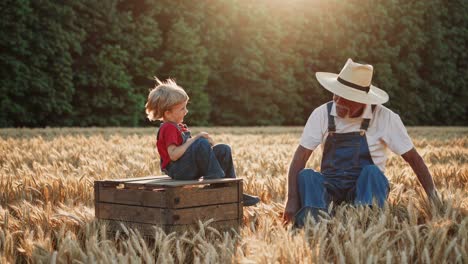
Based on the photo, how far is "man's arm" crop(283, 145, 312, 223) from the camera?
438 centimetres

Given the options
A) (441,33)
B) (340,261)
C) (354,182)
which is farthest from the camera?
(441,33)

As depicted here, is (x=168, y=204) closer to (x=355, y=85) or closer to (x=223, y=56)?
(x=355, y=85)

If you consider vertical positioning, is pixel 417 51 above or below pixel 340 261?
above

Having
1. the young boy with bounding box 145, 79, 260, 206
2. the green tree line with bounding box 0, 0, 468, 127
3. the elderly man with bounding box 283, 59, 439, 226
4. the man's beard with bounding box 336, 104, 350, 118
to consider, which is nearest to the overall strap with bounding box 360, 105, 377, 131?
the elderly man with bounding box 283, 59, 439, 226

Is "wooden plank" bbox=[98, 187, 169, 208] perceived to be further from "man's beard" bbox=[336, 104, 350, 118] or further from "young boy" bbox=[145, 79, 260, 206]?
"man's beard" bbox=[336, 104, 350, 118]

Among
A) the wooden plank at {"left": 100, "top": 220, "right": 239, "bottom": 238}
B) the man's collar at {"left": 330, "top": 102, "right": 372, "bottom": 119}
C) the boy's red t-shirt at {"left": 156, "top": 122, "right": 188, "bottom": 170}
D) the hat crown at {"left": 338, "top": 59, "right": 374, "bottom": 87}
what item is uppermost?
the hat crown at {"left": 338, "top": 59, "right": 374, "bottom": 87}

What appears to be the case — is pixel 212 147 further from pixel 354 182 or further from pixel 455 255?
pixel 455 255

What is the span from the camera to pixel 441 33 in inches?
1464

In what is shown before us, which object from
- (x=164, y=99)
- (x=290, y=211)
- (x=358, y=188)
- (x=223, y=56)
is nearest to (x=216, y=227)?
(x=290, y=211)

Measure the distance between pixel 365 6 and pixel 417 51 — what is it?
15.6 feet

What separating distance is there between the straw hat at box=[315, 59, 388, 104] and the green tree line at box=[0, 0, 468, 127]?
19.5 meters

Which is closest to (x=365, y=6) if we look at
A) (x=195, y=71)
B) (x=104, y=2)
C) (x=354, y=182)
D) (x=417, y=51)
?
(x=417, y=51)

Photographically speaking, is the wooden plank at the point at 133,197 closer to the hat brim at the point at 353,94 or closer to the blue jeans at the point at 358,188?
the blue jeans at the point at 358,188

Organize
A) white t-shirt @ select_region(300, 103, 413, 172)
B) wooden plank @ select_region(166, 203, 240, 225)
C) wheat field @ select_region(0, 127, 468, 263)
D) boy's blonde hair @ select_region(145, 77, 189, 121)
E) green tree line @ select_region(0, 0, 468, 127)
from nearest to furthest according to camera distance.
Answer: wheat field @ select_region(0, 127, 468, 263)
wooden plank @ select_region(166, 203, 240, 225)
boy's blonde hair @ select_region(145, 77, 189, 121)
white t-shirt @ select_region(300, 103, 413, 172)
green tree line @ select_region(0, 0, 468, 127)
